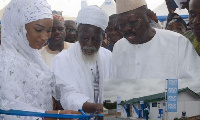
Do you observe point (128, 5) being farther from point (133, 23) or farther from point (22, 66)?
point (22, 66)

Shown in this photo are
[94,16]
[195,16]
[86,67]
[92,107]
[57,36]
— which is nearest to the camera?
[195,16]

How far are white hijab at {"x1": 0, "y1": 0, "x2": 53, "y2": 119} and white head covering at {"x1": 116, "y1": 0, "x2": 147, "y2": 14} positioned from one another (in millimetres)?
491

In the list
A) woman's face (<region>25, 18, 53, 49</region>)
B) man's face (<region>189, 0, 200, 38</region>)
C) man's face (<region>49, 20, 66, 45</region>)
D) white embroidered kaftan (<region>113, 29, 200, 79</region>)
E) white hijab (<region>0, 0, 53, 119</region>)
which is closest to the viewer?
man's face (<region>189, 0, 200, 38</region>)

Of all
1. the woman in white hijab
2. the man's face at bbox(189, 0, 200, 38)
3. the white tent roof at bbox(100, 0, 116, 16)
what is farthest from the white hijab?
the man's face at bbox(189, 0, 200, 38)

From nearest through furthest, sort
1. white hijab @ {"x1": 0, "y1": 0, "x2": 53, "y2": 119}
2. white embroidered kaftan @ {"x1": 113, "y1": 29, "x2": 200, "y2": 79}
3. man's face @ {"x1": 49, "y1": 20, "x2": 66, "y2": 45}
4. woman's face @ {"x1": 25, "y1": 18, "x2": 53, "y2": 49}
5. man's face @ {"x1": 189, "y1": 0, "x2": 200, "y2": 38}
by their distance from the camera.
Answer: man's face @ {"x1": 189, "y1": 0, "x2": 200, "y2": 38}
white embroidered kaftan @ {"x1": 113, "y1": 29, "x2": 200, "y2": 79}
white hijab @ {"x1": 0, "y1": 0, "x2": 53, "y2": 119}
woman's face @ {"x1": 25, "y1": 18, "x2": 53, "y2": 49}
man's face @ {"x1": 49, "y1": 20, "x2": 66, "y2": 45}

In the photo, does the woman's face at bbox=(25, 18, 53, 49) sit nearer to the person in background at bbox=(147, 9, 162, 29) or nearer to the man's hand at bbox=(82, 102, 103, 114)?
the man's hand at bbox=(82, 102, 103, 114)

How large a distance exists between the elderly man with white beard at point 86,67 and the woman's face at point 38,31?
209 millimetres

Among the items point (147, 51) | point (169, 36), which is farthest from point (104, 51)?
point (169, 36)

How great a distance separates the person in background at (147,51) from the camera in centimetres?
145

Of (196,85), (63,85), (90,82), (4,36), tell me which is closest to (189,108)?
(196,85)

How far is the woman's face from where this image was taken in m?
1.75

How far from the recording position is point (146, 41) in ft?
5.25

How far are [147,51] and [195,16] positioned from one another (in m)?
0.35

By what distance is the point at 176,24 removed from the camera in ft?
5.16
